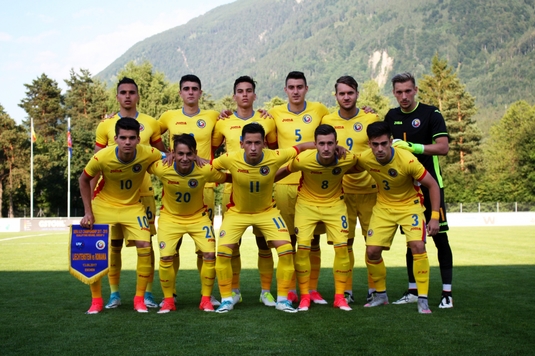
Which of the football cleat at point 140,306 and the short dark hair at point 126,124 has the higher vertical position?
the short dark hair at point 126,124

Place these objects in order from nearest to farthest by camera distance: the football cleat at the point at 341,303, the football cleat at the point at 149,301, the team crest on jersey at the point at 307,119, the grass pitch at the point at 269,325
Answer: the grass pitch at the point at 269,325
the football cleat at the point at 341,303
the football cleat at the point at 149,301
the team crest on jersey at the point at 307,119

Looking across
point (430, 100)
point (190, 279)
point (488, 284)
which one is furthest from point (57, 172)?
point (488, 284)

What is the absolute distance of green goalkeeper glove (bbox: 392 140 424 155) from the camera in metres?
6.57

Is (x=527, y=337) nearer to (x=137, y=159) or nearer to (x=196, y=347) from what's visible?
(x=196, y=347)

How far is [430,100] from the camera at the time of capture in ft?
192

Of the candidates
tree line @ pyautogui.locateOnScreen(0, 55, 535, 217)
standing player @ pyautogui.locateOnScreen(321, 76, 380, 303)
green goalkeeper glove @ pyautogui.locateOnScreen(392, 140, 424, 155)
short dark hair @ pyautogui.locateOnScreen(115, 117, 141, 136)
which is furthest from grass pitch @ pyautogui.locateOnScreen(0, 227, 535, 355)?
tree line @ pyautogui.locateOnScreen(0, 55, 535, 217)

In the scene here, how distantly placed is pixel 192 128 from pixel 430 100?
54.1m

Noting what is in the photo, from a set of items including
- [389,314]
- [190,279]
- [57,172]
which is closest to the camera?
[389,314]

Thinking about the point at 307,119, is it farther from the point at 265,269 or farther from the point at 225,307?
the point at 225,307

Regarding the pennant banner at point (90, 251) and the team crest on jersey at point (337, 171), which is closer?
the pennant banner at point (90, 251)

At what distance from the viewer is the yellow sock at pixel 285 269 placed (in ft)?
21.8

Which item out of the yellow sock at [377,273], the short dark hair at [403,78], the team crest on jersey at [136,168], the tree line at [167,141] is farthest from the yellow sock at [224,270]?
the tree line at [167,141]

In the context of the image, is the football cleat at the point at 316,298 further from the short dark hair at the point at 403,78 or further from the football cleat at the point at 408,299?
the short dark hair at the point at 403,78

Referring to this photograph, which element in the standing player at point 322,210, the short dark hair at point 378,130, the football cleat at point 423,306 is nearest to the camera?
the football cleat at point 423,306
